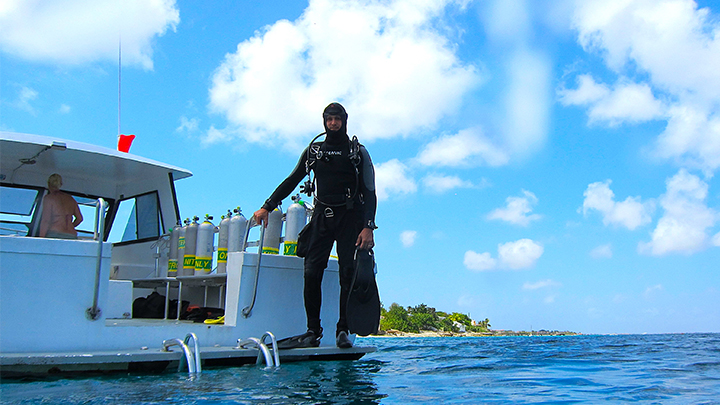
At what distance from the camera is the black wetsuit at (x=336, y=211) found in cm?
464

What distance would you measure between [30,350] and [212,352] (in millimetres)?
1197

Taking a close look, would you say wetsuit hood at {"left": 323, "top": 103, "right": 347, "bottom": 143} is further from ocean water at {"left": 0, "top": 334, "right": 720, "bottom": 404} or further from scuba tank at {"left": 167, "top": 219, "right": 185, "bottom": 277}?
scuba tank at {"left": 167, "top": 219, "right": 185, "bottom": 277}

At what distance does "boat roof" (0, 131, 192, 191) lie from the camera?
5152 millimetres

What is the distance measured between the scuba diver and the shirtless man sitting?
7.22 ft

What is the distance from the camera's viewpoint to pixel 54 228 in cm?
483

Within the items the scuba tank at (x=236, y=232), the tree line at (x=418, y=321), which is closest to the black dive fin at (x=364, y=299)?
the scuba tank at (x=236, y=232)

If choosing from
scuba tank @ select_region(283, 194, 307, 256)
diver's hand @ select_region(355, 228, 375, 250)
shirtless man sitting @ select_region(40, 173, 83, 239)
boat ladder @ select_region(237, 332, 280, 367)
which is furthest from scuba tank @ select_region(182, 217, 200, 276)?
diver's hand @ select_region(355, 228, 375, 250)

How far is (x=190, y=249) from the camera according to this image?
6160 millimetres

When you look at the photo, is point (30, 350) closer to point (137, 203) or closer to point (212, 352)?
point (212, 352)

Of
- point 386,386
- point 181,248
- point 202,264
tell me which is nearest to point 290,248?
point 202,264

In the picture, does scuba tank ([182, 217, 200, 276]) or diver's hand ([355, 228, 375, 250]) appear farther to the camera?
scuba tank ([182, 217, 200, 276])

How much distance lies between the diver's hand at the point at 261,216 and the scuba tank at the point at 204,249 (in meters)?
1.41

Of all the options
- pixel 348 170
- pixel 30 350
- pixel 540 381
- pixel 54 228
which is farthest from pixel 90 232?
pixel 540 381

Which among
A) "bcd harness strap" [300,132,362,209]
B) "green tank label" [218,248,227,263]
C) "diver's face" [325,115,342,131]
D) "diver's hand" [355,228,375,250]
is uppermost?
"diver's face" [325,115,342,131]
